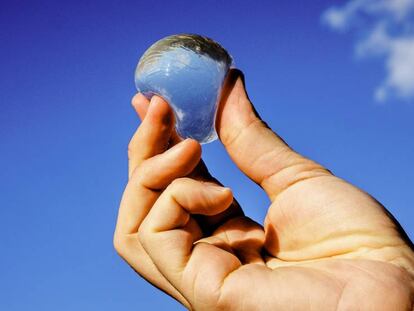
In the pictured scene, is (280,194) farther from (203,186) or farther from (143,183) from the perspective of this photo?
(143,183)

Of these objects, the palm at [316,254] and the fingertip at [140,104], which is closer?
the palm at [316,254]

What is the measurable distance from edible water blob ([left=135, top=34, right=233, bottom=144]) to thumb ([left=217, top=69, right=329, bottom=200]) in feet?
0.23

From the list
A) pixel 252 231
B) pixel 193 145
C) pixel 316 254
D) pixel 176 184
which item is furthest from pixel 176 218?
pixel 316 254

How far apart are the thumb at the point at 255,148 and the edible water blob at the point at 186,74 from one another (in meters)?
0.07

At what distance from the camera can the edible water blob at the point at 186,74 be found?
218cm

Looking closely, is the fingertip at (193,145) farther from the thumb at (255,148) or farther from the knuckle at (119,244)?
the knuckle at (119,244)

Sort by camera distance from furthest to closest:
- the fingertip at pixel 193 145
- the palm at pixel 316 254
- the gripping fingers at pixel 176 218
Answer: the fingertip at pixel 193 145, the gripping fingers at pixel 176 218, the palm at pixel 316 254

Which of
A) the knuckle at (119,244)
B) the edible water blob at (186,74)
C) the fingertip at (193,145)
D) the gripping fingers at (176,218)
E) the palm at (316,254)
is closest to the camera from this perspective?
the palm at (316,254)

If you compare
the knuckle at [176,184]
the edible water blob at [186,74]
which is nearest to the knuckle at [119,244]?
the knuckle at [176,184]

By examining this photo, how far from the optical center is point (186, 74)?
218cm

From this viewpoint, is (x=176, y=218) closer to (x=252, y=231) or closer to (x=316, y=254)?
(x=252, y=231)

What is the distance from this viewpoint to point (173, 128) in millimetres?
2334

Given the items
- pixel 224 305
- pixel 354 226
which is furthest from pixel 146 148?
pixel 354 226

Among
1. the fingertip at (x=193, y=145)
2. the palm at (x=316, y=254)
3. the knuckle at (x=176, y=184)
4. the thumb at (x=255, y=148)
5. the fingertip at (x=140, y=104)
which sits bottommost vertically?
the palm at (x=316, y=254)
